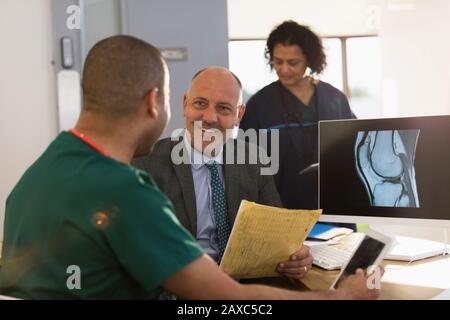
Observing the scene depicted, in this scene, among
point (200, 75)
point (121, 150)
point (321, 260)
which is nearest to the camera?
point (121, 150)

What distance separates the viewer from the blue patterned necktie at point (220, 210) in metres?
1.54

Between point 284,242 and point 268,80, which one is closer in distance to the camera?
point 284,242

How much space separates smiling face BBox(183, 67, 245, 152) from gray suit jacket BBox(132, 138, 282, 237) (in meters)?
0.08

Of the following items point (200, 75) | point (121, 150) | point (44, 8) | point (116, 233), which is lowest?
point (116, 233)

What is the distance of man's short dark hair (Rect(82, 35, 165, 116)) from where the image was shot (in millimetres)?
963

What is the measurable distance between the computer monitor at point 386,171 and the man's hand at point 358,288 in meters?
0.51

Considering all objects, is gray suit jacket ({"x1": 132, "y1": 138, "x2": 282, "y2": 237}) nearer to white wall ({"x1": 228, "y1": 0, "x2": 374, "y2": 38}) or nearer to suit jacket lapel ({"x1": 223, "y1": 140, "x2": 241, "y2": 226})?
suit jacket lapel ({"x1": 223, "y1": 140, "x2": 241, "y2": 226})

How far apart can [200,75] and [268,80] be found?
0.90 metres

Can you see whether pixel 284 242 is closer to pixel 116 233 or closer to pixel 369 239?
pixel 369 239

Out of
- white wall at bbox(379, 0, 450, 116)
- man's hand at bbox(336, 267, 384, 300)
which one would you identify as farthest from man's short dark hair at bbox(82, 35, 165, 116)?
white wall at bbox(379, 0, 450, 116)

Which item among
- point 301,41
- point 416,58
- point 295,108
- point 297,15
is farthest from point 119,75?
point 297,15

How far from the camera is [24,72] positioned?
268cm
